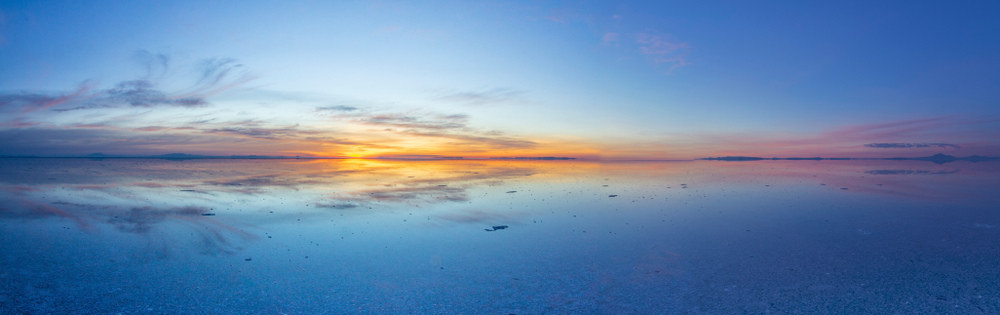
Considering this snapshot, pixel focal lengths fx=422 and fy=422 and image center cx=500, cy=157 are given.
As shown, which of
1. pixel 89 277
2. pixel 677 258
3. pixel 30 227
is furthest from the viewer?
pixel 30 227

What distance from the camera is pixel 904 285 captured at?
18.9 feet

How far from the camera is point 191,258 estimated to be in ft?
24.6

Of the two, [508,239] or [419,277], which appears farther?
[508,239]

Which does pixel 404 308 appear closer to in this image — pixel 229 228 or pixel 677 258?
pixel 677 258

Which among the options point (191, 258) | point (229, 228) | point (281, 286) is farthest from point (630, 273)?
point (229, 228)

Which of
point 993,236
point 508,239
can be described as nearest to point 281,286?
point 508,239

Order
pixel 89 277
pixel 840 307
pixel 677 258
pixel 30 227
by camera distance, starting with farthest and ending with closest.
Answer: pixel 30 227 < pixel 677 258 < pixel 89 277 < pixel 840 307

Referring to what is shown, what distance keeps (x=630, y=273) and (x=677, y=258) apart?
137 cm

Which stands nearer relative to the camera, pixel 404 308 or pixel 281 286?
pixel 404 308

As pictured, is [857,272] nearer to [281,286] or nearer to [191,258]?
[281,286]

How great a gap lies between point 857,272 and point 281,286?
8.55m

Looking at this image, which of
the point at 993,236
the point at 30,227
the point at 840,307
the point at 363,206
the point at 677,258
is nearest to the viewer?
the point at 840,307

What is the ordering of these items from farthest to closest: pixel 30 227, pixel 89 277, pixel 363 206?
pixel 363 206 < pixel 30 227 < pixel 89 277

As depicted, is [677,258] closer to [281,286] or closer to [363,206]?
[281,286]
